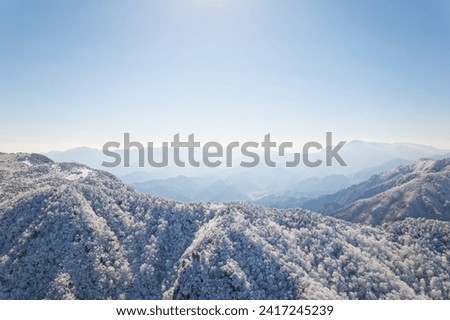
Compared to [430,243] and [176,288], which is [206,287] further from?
[430,243]

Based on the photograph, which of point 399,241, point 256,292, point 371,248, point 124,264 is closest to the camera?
point 256,292

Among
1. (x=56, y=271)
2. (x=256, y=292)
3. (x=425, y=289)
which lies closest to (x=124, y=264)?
(x=56, y=271)

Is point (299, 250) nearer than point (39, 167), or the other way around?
point (299, 250)

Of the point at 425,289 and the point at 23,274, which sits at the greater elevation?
the point at 23,274

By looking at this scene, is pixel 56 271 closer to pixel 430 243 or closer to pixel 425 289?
pixel 425 289

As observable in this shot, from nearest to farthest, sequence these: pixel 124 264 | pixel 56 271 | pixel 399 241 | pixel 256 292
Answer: pixel 256 292 < pixel 56 271 < pixel 124 264 < pixel 399 241

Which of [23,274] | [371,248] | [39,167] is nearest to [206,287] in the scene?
[23,274]
